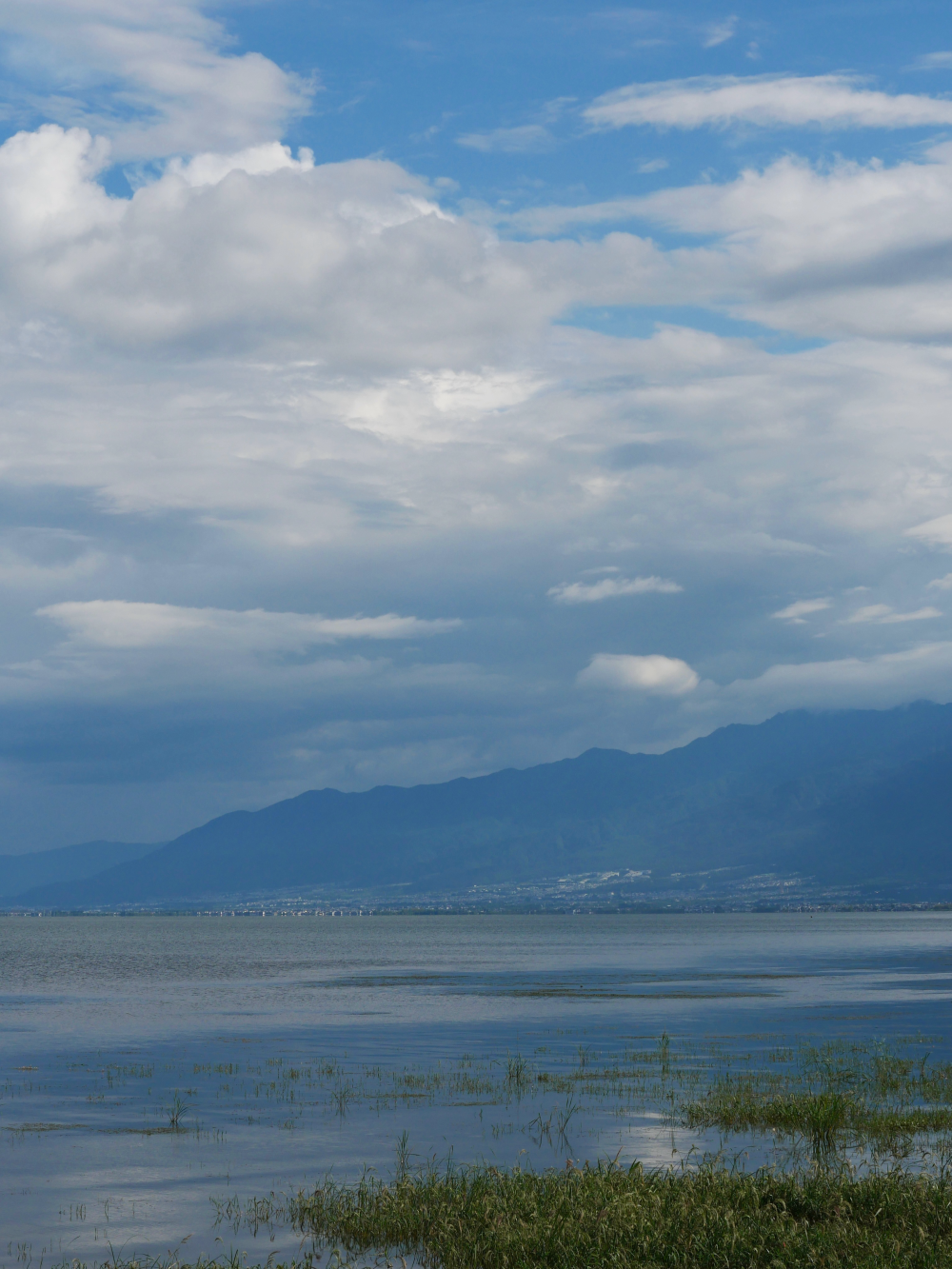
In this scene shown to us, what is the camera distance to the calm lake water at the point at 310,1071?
3300 cm

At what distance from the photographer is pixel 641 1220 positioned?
25.1m

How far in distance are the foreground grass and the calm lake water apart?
7.60 feet

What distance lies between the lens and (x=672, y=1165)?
109 ft

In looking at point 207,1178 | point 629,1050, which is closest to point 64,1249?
point 207,1178

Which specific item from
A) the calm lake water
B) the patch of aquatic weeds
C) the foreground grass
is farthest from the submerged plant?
the patch of aquatic weeds

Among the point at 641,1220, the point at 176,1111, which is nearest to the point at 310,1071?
the point at 176,1111

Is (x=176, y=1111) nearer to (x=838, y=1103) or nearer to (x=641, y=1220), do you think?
(x=838, y=1103)

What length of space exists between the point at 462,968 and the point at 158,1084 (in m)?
98.5

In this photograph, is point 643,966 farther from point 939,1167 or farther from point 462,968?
point 939,1167

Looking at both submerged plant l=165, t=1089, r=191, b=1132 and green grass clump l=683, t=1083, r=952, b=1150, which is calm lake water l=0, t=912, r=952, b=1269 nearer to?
submerged plant l=165, t=1089, r=191, b=1132

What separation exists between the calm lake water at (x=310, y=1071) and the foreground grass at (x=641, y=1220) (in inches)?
91.2

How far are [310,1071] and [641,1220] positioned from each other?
108ft

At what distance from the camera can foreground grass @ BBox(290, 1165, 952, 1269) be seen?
2317cm

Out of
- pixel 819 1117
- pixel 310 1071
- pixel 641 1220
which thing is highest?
pixel 641 1220
